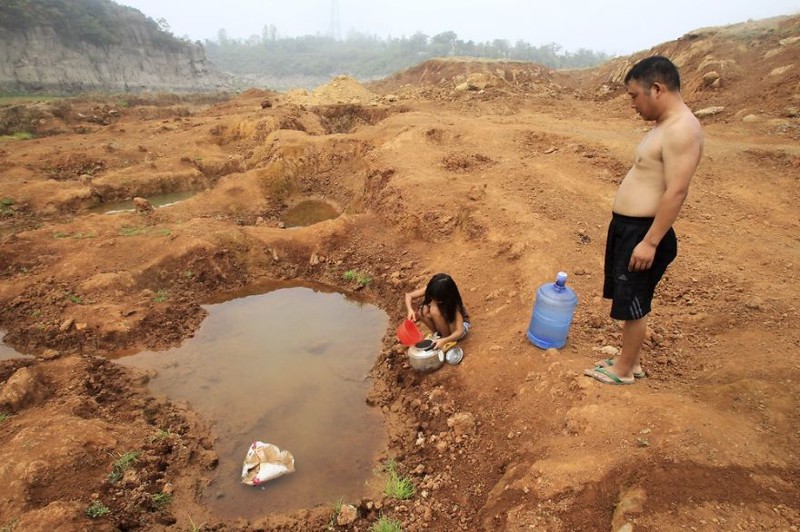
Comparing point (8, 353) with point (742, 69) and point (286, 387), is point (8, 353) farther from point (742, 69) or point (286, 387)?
point (742, 69)

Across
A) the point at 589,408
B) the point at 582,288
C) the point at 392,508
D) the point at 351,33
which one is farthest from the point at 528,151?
the point at 351,33

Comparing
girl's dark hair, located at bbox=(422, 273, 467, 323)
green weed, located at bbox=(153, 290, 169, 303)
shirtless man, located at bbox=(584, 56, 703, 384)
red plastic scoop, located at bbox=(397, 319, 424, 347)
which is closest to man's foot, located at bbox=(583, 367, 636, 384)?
shirtless man, located at bbox=(584, 56, 703, 384)

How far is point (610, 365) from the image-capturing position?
365 cm

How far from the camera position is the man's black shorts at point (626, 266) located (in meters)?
2.89

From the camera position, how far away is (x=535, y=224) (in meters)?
6.20

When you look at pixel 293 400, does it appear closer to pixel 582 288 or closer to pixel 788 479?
pixel 582 288

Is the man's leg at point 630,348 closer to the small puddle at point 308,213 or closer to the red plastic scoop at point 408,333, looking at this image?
the red plastic scoop at point 408,333

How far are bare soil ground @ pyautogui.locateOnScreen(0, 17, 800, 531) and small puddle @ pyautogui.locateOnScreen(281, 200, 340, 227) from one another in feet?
1.08

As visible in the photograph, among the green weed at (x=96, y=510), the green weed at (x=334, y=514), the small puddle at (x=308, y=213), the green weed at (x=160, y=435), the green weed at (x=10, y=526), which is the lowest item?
the green weed at (x=160, y=435)

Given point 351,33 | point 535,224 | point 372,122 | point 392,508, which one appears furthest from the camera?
point 351,33

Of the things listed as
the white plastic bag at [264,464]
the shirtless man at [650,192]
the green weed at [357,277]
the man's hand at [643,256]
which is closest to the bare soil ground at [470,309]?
the green weed at [357,277]

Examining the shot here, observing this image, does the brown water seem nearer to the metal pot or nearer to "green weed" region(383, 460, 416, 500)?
"green weed" region(383, 460, 416, 500)

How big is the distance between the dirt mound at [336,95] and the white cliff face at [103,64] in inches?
1076

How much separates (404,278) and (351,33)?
208 meters
